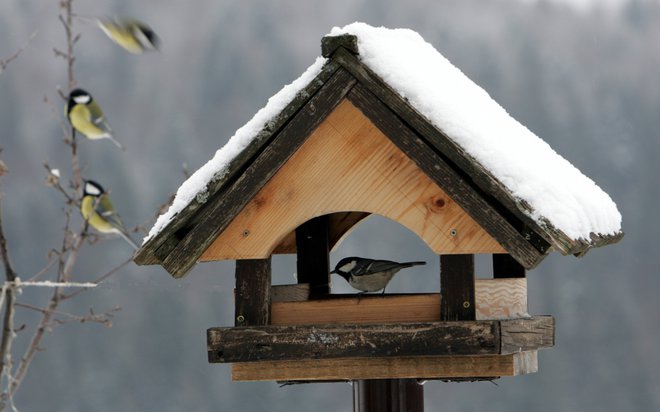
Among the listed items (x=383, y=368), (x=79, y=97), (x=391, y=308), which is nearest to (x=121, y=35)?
(x=391, y=308)

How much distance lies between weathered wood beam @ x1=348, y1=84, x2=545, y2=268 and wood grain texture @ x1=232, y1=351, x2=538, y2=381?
0.32 meters

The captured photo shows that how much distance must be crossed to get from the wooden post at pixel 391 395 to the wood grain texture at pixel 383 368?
0.17 m

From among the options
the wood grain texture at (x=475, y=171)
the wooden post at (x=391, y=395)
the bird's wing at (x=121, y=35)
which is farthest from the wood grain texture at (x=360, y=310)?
the bird's wing at (x=121, y=35)

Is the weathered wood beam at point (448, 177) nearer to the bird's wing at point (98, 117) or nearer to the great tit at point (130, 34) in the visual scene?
the great tit at point (130, 34)

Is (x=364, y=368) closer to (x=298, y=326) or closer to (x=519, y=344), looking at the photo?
(x=298, y=326)

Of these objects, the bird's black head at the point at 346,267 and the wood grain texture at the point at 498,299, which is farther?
the bird's black head at the point at 346,267

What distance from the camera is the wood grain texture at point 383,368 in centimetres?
234

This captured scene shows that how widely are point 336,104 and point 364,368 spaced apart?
687 millimetres

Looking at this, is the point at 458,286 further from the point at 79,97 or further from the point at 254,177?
the point at 79,97

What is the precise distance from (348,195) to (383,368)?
1.50 ft

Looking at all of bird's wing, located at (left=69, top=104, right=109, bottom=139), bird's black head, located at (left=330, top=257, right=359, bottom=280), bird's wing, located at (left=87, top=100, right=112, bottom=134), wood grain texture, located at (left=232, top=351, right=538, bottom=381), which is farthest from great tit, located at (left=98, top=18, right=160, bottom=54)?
bird's wing, located at (left=87, top=100, right=112, bottom=134)

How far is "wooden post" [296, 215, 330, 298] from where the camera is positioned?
3145 millimetres

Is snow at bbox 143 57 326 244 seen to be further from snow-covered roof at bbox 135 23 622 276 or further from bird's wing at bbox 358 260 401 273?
bird's wing at bbox 358 260 401 273

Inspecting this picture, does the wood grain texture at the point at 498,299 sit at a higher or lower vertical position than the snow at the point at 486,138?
lower
